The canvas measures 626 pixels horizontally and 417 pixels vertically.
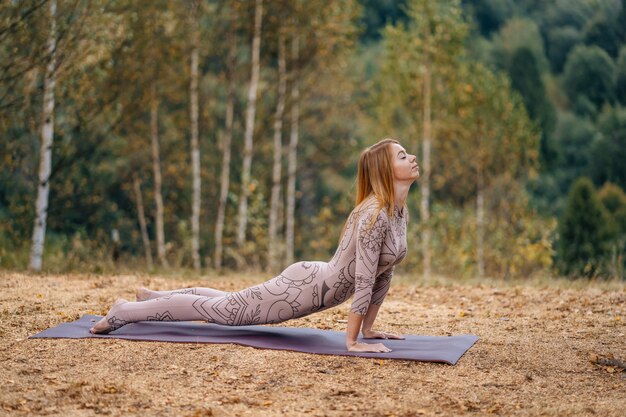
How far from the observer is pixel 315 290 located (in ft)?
19.9

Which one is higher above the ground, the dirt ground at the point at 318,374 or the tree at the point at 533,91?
the tree at the point at 533,91

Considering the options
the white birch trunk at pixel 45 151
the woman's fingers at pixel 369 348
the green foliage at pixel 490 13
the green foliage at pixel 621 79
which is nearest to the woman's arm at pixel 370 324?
the woman's fingers at pixel 369 348

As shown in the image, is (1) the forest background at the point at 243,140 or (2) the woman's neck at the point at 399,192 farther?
(1) the forest background at the point at 243,140

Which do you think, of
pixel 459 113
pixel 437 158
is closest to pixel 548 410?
pixel 459 113

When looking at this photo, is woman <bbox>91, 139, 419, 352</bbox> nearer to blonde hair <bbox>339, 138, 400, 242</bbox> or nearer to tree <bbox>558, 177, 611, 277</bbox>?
blonde hair <bbox>339, 138, 400, 242</bbox>

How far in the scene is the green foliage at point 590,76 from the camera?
41031 mm

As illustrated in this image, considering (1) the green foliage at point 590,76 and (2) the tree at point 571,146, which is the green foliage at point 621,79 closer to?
(1) the green foliage at point 590,76

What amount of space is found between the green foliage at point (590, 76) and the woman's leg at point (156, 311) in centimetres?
3759

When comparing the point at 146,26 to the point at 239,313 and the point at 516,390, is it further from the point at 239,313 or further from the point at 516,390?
the point at 516,390

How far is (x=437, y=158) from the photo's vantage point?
26250mm

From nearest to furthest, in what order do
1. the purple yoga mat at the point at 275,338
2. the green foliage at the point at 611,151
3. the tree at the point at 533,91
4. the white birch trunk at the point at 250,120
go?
1. the purple yoga mat at the point at 275,338
2. the white birch trunk at the point at 250,120
3. the green foliage at the point at 611,151
4. the tree at the point at 533,91

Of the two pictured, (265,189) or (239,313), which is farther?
(265,189)

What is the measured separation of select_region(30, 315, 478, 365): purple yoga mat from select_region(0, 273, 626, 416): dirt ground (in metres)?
0.09

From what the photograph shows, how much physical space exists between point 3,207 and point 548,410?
649 inches
